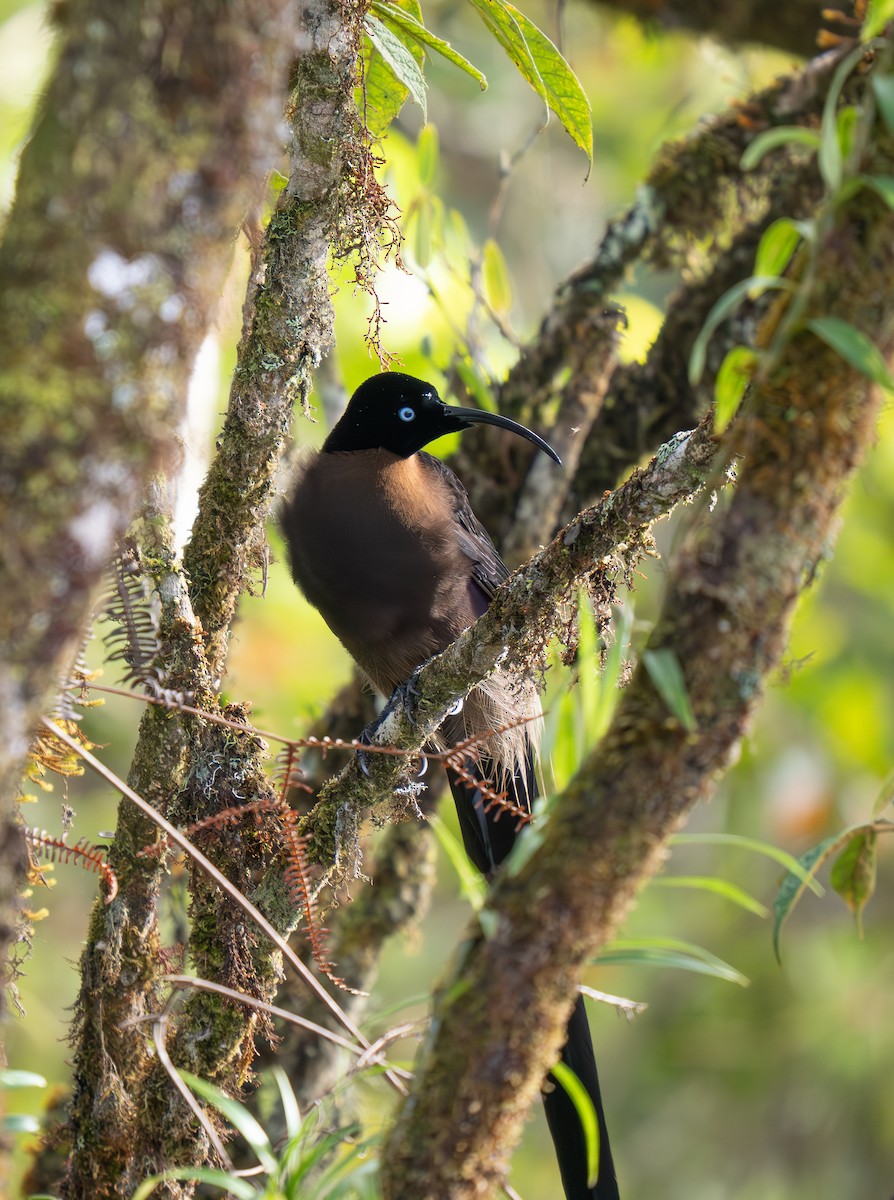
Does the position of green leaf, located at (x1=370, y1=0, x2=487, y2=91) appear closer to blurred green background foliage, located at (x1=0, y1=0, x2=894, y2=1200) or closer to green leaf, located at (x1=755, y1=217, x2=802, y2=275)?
green leaf, located at (x1=755, y1=217, x2=802, y2=275)

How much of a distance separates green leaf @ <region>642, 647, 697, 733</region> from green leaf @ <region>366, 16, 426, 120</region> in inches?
54.0

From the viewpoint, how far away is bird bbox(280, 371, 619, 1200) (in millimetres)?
3256

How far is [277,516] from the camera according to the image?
3.30 metres

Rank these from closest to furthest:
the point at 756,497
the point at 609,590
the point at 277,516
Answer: the point at 756,497 < the point at 609,590 < the point at 277,516

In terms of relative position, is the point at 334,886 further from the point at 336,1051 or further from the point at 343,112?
the point at 343,112

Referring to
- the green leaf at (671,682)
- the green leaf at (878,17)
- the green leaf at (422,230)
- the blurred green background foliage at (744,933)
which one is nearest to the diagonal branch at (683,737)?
the green leaf at (671,682)

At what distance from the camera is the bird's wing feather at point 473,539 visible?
3473 millimetres

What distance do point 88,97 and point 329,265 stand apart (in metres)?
1.21

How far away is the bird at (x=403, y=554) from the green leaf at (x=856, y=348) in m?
1.94

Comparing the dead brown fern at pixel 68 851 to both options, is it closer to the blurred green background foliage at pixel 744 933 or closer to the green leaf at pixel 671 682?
the green leaf at pixel 671 682

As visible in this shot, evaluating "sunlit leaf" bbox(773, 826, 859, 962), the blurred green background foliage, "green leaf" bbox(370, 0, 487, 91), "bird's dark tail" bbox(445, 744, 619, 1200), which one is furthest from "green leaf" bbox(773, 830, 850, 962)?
the blurred green background foliage

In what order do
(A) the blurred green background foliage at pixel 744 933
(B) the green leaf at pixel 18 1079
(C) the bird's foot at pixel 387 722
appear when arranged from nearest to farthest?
(B) the green leaf at pixel 18 1079 → (C) the bird's foot at pixel 387 722 → (A) the blurred green background foliage at pixel 744 933

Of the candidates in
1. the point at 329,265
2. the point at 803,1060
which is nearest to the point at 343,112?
the point at 329,265

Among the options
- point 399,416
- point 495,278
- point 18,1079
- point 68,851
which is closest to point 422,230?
point 495,278
